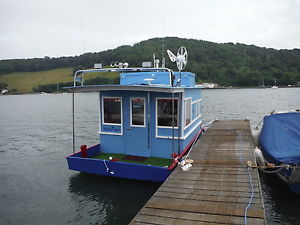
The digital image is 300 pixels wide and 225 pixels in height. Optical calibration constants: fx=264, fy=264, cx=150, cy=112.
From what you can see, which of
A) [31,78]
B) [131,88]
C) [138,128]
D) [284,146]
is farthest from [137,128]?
[31,78]

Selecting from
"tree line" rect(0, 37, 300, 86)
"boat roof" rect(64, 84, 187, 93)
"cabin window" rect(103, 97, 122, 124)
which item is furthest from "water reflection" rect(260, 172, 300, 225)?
"tree line" rect(0, 37, 300, 86)

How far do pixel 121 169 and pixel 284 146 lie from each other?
6.20 m

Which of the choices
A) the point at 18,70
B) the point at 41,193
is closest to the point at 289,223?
the point at 41,193

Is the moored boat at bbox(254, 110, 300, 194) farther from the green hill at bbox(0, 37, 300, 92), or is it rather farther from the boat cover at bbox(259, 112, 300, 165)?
the green hill at bbox(0, 37, 300, 92)

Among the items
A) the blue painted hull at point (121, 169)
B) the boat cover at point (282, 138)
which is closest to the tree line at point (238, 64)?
the boat cover at point (282, 138)

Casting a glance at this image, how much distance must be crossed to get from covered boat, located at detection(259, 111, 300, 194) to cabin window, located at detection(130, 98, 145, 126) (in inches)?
200

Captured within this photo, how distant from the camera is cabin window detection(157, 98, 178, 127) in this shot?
10.0 meters

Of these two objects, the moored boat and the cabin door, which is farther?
the cabin door

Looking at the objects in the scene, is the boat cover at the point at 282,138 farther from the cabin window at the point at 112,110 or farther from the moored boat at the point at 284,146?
the cabin window at the point at 112,110

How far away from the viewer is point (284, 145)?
33.1ft

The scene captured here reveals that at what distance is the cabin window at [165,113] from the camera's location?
10000 mm

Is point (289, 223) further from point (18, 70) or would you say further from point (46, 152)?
point (18, 70)

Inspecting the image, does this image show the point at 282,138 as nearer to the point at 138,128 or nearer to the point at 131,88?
the point at 138,128

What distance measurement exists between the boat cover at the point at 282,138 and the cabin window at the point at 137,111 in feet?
16.8
